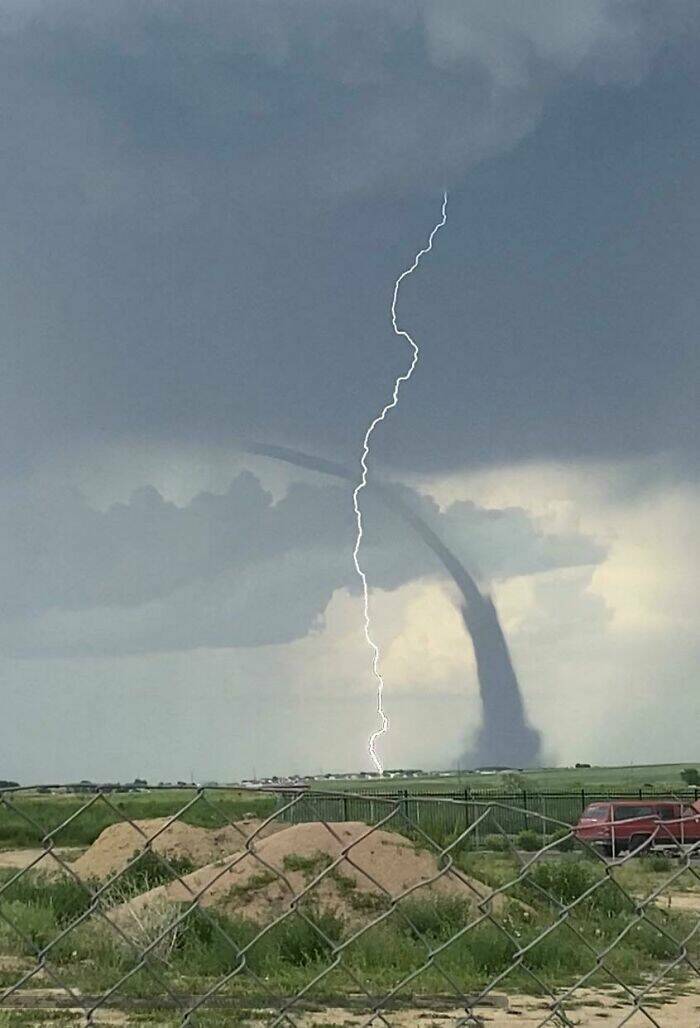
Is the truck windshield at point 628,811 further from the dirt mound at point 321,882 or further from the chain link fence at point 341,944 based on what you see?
the dirt mound at point 321,882

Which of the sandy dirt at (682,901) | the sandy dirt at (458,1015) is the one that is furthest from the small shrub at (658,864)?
the sandy dirt at (458,1015)

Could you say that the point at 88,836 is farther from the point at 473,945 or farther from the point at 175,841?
the point at 473,945

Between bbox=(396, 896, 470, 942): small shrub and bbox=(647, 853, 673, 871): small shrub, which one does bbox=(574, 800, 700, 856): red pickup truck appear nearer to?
bbox=(647, 853, 673, 871): small shrub

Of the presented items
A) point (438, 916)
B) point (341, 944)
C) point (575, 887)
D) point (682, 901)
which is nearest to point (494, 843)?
point (682, 901)

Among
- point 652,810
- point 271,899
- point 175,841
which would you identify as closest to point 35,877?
point 175,841

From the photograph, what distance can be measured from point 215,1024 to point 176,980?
1.83 meters

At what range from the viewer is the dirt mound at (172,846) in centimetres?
1977

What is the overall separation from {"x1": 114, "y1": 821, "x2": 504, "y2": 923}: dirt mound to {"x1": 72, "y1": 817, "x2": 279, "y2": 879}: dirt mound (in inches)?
110

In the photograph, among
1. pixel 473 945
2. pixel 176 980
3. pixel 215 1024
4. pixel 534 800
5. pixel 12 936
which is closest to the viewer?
pixel 215 1024

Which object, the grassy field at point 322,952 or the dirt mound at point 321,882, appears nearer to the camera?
the grassy field at point 322,952

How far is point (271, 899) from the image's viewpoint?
1370cm

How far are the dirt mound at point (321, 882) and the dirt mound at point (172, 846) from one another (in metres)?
2.78

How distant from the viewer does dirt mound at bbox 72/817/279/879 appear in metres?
19.8

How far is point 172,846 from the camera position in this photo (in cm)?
2012
